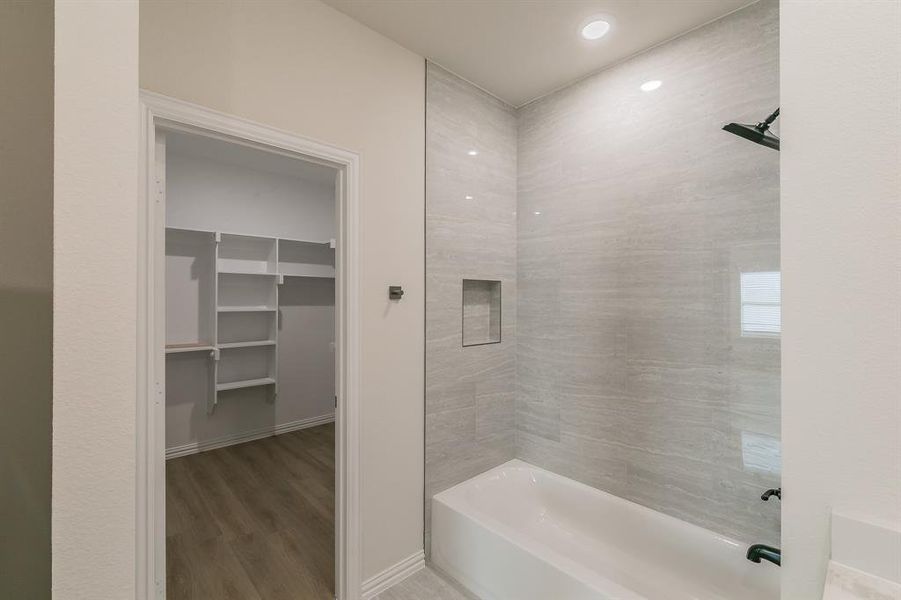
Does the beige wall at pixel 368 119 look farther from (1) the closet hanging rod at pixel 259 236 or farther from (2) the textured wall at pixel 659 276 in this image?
(1) the closet hanging rod at pixel 259 236

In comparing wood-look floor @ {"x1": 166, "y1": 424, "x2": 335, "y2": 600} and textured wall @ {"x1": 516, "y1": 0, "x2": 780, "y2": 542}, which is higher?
textured wall @ {"x1": 516, "y1": 0, "x2": 780, "y2": 542}

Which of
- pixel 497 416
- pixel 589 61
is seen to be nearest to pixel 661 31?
pixel 589 61

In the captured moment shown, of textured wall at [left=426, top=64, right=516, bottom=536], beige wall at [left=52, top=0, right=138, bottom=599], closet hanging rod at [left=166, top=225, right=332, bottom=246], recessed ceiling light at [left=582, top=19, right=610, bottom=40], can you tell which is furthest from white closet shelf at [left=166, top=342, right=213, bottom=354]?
recessed ceiling light at [left=582, top=19, right=610, bottom=40]

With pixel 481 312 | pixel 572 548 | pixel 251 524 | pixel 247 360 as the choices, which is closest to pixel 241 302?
pixel 247 360

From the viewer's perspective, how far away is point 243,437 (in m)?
3.91

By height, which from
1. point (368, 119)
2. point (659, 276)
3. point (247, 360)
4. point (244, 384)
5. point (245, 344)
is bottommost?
point (244, 384)

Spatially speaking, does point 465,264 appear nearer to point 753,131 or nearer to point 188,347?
point 753,131

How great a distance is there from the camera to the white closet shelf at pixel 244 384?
12.0ft

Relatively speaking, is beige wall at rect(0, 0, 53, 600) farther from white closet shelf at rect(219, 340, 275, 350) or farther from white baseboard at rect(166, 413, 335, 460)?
white baseboard at rect(166, 413, 335, 460)

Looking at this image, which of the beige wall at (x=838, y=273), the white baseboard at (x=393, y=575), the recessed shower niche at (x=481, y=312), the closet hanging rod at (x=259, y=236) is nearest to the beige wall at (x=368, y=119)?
the white baseboard at (x=393, y=575)

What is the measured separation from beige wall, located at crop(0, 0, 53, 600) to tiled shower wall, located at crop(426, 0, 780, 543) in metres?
1.71

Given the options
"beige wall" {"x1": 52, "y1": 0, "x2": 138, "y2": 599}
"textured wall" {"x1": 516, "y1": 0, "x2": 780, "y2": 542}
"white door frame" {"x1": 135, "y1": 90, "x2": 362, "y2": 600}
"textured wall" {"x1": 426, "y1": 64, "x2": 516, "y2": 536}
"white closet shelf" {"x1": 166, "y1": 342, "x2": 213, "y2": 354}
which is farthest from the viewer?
"white closet shelf" {"x1": 166, "y1": 342, "x2": 213, "y2": 354}

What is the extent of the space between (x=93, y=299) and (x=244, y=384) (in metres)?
3.74

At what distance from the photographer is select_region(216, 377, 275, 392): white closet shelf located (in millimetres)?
3654
